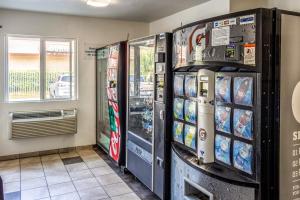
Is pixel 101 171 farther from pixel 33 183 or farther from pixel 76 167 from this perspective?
pixel 33 183

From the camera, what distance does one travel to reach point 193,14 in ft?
13.3

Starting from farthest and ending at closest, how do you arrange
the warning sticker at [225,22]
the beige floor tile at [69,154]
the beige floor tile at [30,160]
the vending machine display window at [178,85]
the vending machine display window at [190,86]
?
the beige floor tile at [69,154], the beige floor tile at [30,160], the vending machine display window at [178,85], the vending machine display window at [190,86], the warning sticker at [225,22]

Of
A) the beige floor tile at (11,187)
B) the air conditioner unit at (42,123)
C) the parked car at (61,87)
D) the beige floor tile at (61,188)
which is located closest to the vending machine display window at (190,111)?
the beige floor tile at (61,188)

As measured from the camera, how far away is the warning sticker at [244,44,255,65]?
173 centimetres

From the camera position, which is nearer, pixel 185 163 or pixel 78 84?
pixel 185 163

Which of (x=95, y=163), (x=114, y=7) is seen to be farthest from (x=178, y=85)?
(x=95, y=163)

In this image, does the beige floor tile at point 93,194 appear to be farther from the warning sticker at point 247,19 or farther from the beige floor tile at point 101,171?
the warning sticker at point 247,19

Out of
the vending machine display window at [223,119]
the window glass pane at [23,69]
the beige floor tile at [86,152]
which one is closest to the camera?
the vending machine display window at [223,119]

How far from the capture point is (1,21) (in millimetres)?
4262

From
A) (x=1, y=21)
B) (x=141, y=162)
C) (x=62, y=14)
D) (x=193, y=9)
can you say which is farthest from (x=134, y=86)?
(x=1, y=21)

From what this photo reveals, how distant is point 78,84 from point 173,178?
2.93 metres

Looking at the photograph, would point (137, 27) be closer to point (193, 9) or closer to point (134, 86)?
point (193, 9)

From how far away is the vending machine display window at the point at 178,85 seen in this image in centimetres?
255

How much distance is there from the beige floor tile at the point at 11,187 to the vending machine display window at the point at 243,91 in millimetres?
2908
